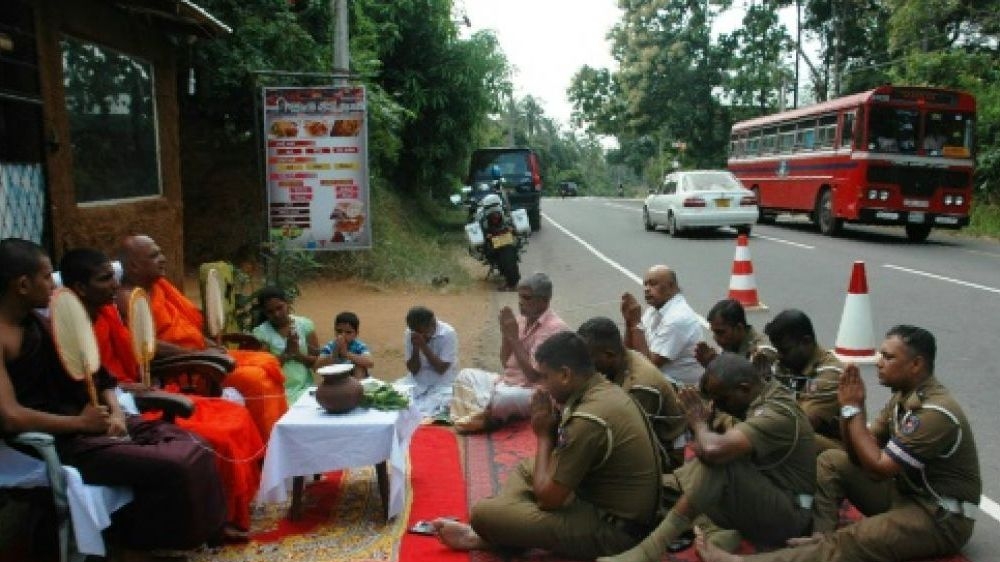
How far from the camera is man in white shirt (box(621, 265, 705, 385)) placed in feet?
16.3

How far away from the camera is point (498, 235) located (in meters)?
11.1

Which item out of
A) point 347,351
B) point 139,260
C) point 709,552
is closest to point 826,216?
point 347,351

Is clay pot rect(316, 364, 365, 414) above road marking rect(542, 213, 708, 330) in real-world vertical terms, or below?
above

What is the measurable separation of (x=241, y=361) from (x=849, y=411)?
132 inches

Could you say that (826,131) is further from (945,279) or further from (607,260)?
(945,279)

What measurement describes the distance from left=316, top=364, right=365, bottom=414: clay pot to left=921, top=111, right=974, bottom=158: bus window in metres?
14.6

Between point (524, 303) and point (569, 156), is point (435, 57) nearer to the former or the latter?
point (524, 303)

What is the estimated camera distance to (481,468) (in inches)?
193

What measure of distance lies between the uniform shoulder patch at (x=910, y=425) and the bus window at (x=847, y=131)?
46.0 feet

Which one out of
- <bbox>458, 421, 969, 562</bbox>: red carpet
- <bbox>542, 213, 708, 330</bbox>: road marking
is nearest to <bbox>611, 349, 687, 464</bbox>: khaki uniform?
<bbox>458, 421, 969, 562</bbox>: red carpet

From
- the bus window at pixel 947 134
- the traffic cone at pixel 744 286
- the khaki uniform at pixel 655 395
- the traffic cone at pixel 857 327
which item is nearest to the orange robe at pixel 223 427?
the khaki uniform at pixel 655 395

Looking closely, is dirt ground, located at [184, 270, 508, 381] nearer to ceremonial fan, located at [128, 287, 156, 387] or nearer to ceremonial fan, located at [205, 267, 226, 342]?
ceremonial fan, located at [205, 267, 226, 342]

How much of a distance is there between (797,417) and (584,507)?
96 cm

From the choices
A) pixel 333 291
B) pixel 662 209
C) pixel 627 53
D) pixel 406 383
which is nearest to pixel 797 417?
pixel 406 383
